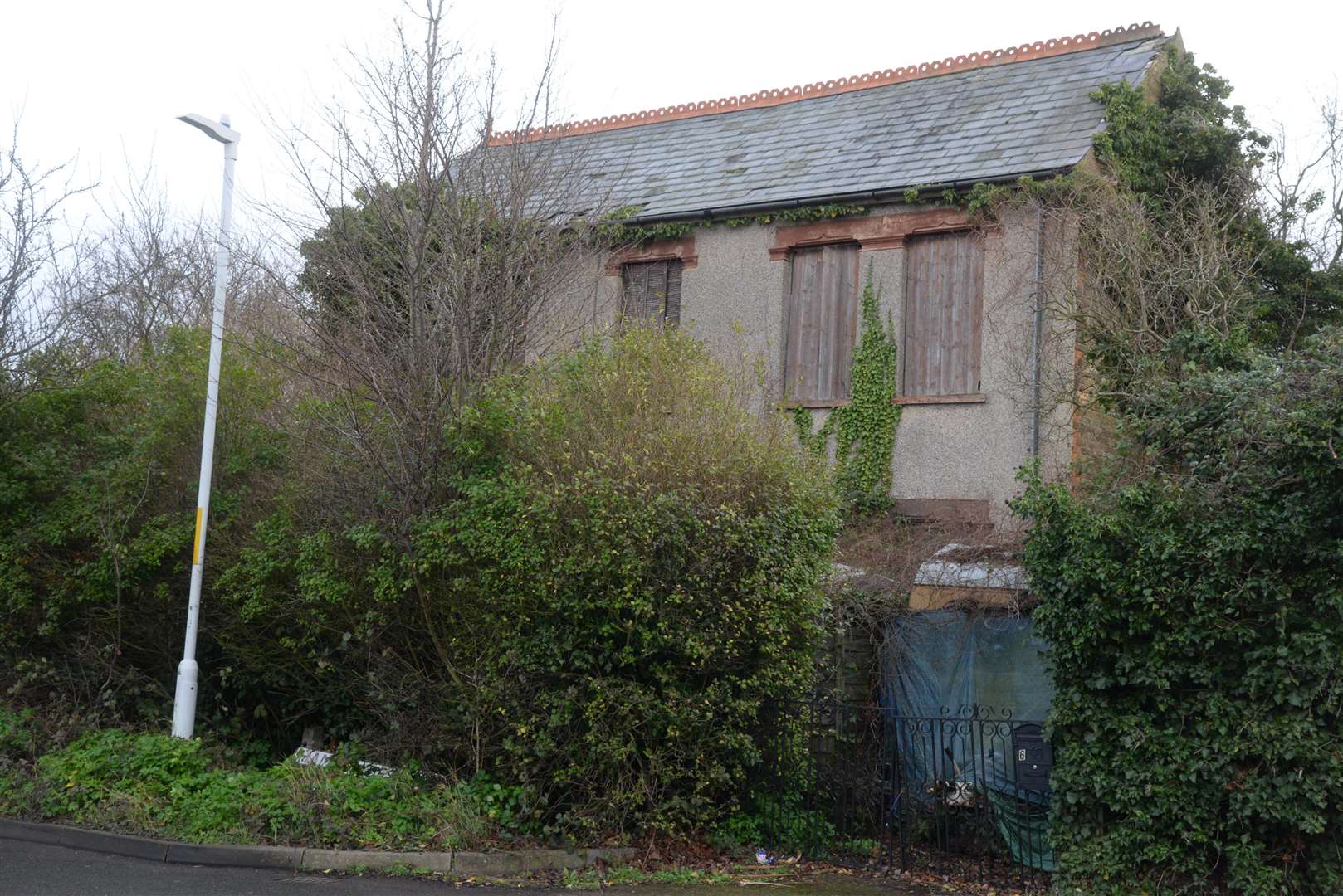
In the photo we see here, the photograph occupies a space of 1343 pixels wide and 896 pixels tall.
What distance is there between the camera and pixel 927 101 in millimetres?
16922

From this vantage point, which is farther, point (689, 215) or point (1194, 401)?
point (689, 215)

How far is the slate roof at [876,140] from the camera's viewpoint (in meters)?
14.8

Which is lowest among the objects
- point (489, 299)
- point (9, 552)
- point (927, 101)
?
point (9, 552)

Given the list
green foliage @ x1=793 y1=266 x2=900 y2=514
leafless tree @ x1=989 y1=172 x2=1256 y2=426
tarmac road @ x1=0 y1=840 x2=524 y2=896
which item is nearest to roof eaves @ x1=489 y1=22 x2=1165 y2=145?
leafless tree @ x1=989 y1=172 x2=1256 y2=426

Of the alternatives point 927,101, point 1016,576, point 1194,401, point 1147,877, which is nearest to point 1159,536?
point 1194,401

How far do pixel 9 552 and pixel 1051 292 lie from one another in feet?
37.8

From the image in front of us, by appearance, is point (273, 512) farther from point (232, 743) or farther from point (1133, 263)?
point (1133, 263)

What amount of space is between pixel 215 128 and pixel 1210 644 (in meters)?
9.45

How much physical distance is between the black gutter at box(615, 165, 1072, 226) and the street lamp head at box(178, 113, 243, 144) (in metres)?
5.32

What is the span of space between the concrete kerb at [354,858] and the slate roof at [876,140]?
7.09 metres

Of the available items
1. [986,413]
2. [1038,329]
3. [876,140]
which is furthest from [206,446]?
[876,140]

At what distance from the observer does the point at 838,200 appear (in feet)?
50.4

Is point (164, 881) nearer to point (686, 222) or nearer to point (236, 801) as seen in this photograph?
point (236, 801)

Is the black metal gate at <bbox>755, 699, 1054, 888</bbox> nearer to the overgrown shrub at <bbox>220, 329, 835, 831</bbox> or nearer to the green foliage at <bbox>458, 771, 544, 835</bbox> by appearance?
the overgrown shrub at <bbox>220, 329, 835, 831</bbox>
